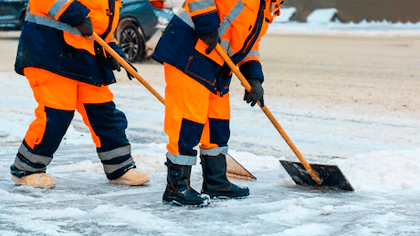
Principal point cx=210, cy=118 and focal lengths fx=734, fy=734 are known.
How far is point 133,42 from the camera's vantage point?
12.1 metres

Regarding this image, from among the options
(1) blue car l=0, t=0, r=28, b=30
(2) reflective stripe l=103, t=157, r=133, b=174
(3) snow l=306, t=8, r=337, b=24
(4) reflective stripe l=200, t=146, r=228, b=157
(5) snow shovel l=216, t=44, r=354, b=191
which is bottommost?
(1) blue car l=0, t=0, r=28, b=30

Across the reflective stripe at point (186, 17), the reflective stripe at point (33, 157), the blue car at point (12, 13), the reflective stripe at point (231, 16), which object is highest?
the reflective stripe at point (231, 16)

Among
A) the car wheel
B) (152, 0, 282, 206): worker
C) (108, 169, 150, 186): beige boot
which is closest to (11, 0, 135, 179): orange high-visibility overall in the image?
(108, 169, 150, 186): beige boot

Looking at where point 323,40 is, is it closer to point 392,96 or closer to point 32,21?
point 392,96

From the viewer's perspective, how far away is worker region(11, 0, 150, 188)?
14.5ft

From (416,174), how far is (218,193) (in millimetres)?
1354

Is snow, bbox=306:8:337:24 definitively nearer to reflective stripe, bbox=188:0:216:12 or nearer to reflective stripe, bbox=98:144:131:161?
reflective stripe, bbox=98:144:131:161

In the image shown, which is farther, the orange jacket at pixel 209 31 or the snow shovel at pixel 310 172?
the snow shovel at pixel 310 172

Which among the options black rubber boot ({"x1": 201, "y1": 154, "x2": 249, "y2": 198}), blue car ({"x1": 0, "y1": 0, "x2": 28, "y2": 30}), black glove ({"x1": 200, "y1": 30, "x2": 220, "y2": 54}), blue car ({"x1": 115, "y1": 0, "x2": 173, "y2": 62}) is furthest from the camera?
blue car ({"x1": 0, "y1": 0, "x2": 28, "y2": 30})

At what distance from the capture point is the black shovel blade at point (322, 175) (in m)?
4.57

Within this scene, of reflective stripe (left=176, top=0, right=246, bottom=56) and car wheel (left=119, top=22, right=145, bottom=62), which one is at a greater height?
reflective stripe (left=176, top=0, right=246, bottom=56)

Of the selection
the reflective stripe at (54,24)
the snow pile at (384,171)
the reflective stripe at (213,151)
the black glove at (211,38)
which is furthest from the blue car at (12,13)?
the black glove at (211,38)

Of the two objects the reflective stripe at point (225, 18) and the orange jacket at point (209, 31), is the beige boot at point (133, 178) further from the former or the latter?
the reflective stripe at point (225, 18)

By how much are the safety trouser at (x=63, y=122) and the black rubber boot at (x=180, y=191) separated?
0.63 m
